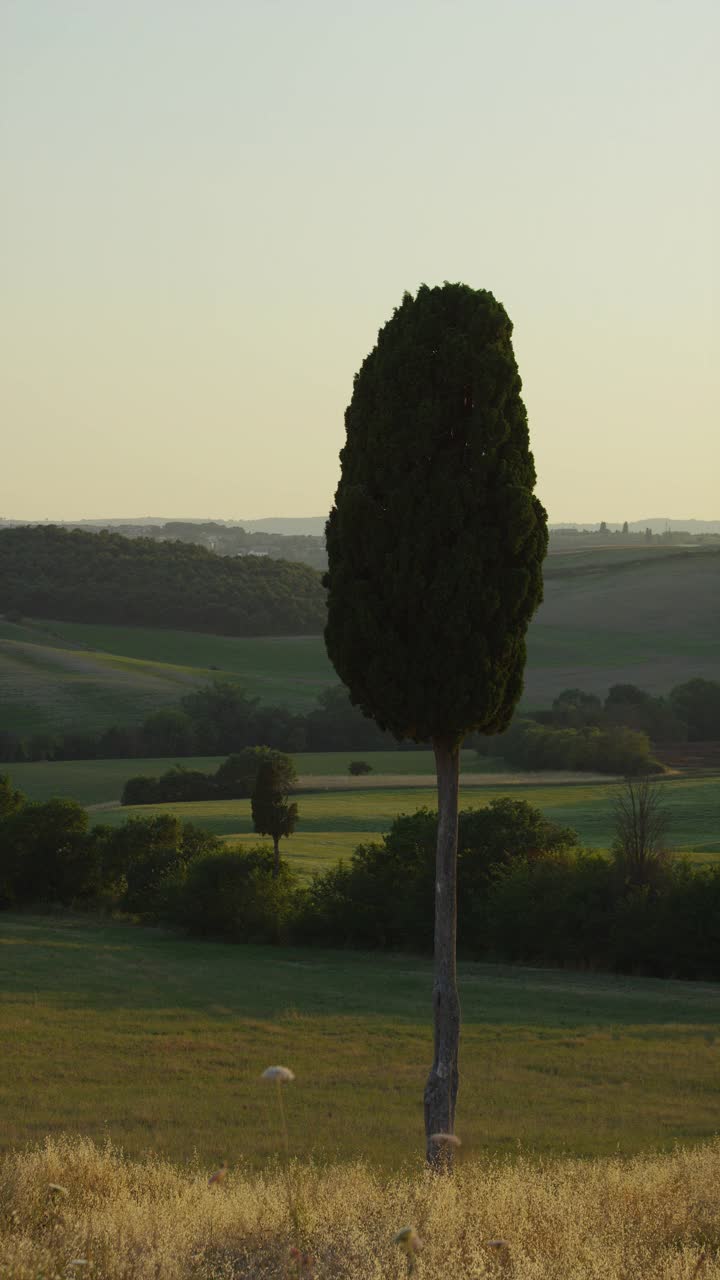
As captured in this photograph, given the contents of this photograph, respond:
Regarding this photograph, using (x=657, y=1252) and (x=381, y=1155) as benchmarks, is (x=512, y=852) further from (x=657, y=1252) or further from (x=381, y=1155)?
(x=657, y=1252)

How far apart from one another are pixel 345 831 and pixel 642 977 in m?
28.6

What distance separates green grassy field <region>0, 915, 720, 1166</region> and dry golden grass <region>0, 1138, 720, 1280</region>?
5813 mm

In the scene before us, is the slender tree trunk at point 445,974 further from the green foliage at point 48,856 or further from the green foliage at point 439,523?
the green foliage at point 48,856

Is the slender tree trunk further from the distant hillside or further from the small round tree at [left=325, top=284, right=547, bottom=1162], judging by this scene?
the distant hillside

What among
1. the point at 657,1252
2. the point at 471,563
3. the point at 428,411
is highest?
the point at 428,411

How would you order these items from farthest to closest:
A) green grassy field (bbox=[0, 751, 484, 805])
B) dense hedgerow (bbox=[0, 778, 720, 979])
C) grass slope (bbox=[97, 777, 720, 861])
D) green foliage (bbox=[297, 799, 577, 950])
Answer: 1. green grassy field (bbox=[0, 751, 484, 805])
2. grass slope (bbox=[97, 777, 720, 861])
3. green foliage (bbox=[297, 799, 577, 950])
4. dense hedgerow (bbox=[0, 778, 720, 979])

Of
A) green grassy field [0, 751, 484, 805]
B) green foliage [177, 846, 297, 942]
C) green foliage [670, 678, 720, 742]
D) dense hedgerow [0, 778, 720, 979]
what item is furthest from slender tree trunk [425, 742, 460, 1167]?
green foliage [670, 678, 720, 742]

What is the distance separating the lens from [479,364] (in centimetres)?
1444

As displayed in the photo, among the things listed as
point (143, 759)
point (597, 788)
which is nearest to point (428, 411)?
point (597, 788)

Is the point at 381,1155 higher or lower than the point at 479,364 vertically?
lower

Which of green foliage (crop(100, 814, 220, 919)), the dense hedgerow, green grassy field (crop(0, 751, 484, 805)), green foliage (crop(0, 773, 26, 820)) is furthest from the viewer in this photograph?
green grassy field (crop(0, 751, 484, 805))

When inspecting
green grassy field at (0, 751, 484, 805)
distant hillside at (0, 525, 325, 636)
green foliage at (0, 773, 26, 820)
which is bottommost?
green grassy field at (0, 751, 484, 805)

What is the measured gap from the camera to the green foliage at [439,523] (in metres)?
14.2

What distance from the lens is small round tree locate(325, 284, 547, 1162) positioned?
46.8 ft
